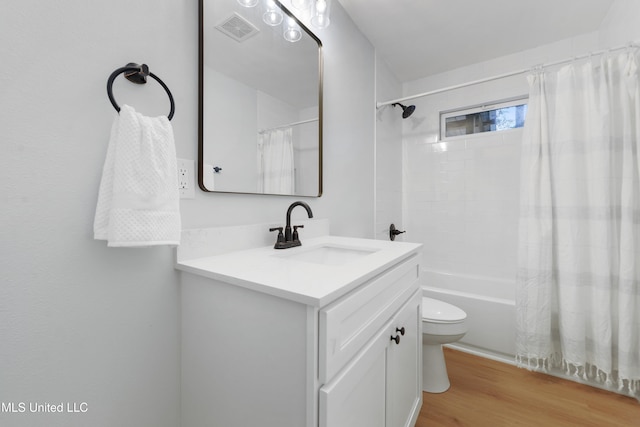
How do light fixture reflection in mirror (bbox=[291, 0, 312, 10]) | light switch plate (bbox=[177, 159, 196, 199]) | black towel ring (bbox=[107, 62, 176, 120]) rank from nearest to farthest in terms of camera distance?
black towel ring (bbox=[107, 62, 176, 120]) < light switch plate (bbox=[177, 159, 196, 199]) < light fixture reflection in mirror (bbox=[291, 0, 312, 10])

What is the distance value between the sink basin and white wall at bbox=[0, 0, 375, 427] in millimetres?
429

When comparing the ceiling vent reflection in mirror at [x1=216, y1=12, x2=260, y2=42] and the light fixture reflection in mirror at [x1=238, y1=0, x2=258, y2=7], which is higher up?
the light fixture reflection in mirror at [x1=238, y1=0, x2=258, y2=7]

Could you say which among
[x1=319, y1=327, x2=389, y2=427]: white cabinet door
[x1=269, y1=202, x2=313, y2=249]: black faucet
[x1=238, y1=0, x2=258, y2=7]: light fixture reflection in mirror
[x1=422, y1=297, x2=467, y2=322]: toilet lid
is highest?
[x1=238, y1=0, x2=258, y2=7]: light fixture reflection in mirror

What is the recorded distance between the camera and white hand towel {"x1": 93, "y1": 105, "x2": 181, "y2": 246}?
625 millimetres

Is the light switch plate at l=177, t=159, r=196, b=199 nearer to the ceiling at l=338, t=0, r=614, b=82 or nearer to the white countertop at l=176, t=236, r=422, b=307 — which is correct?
the white countertop at l=176, t=236, r=422, b=307

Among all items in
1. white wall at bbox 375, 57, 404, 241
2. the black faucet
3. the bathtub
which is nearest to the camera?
the black faucet

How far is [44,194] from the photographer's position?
617 millimetres

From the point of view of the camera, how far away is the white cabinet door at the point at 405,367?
37.4 inches

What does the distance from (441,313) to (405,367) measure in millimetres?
635

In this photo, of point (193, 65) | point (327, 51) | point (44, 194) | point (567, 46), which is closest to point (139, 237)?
point (44, 194)

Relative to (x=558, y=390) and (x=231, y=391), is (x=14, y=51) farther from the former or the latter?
(x=558, y=390)

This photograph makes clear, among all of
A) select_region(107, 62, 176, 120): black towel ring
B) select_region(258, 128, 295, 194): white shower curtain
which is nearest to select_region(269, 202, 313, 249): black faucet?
select_region(258, 128, 295, 194): white shower curtain

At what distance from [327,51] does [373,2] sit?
0.45m

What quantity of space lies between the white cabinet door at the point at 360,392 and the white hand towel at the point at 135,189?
1.75 feet
